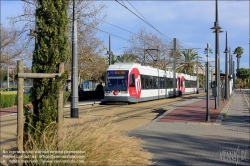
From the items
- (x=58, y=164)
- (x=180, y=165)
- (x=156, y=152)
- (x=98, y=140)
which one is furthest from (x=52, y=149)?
(x=156, y=152)

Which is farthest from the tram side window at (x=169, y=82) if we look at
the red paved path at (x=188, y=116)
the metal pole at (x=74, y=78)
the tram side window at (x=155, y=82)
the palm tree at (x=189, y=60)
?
the palm tree at (x=189, y=60)

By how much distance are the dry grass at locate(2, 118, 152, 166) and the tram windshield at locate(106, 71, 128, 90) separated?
2113cm

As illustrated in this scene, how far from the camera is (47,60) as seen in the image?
5859mm

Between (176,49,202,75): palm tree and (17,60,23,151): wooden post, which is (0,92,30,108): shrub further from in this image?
(176,49,202,75): palm tree

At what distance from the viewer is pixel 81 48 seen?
32312mm

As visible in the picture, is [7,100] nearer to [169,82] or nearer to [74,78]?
[74,78]

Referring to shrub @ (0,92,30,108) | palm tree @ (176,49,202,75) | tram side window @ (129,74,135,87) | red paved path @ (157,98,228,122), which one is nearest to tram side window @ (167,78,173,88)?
tram side window @ (129,74,135,87)

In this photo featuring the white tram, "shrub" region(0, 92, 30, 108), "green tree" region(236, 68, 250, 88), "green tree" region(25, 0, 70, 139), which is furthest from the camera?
"green tree" region(236, 68, 250, 88)

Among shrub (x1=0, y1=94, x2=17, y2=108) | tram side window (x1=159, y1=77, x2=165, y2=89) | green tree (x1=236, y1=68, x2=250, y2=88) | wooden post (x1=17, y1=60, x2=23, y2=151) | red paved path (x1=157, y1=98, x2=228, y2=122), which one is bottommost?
red paved path (x1=157, y1=98, x2=228, y2=122)

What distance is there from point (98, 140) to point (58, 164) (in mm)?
763

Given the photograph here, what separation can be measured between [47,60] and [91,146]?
5.51 ft

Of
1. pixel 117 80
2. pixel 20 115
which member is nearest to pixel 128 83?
pixel 117 80

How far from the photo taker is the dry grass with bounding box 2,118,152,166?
16.8ft

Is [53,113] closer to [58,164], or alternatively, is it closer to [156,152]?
[58,164]
